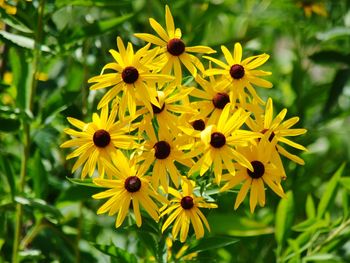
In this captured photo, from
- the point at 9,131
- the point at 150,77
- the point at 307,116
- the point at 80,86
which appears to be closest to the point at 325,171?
the point at 307,116

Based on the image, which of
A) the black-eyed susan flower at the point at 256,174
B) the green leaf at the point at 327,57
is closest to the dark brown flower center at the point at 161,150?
the black-eyed susan flower at the point at 256,174

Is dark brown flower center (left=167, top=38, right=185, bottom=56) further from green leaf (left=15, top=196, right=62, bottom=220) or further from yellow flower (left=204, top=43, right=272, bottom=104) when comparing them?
green leaf (left=15, top=196, right=62, bottom=220)

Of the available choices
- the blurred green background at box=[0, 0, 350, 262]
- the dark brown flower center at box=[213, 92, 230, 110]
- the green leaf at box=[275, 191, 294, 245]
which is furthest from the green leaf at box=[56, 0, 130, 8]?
the green leaf at box=[275, 191, 294, 245]

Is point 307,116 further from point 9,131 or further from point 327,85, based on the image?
point 9,131

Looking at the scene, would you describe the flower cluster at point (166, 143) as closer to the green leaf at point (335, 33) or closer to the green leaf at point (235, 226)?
the green leaf at point (235, 226)

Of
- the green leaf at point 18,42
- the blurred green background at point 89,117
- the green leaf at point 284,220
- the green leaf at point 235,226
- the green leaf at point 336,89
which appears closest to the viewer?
the green leaf at point 18,42

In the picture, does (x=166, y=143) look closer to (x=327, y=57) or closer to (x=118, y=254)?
(x=118, y=254)
